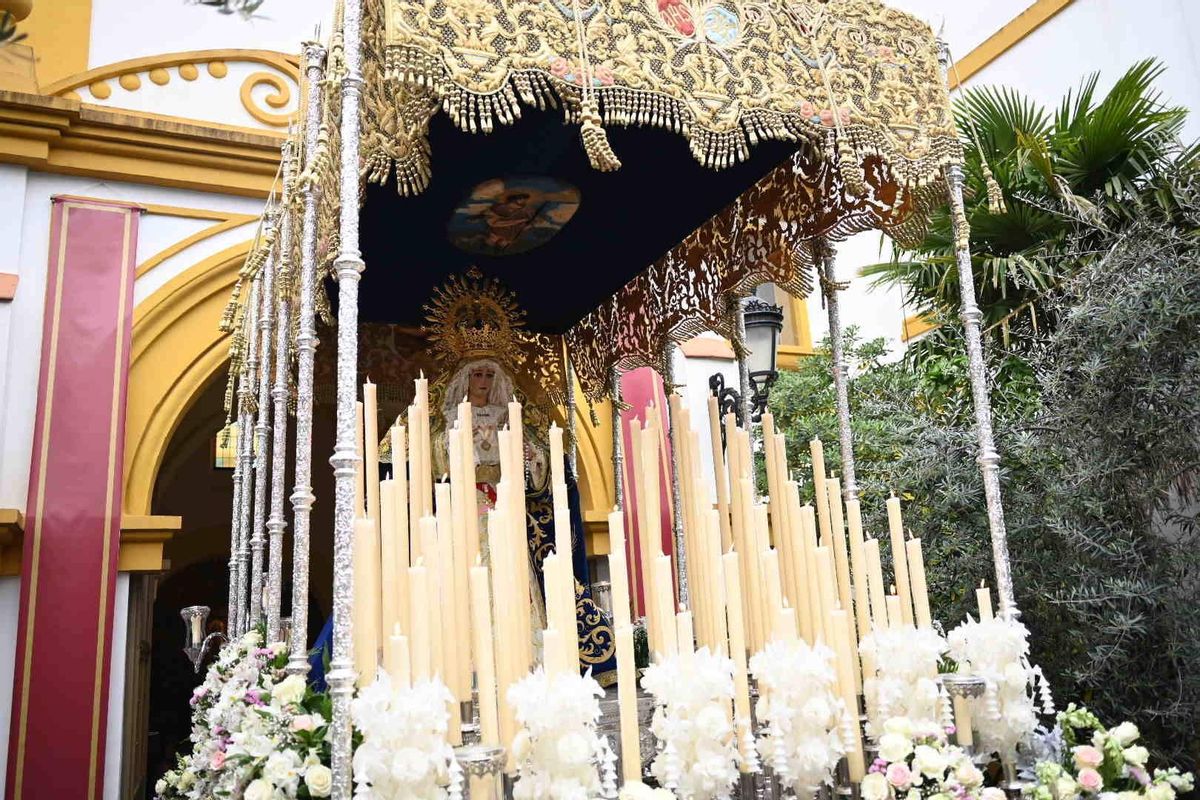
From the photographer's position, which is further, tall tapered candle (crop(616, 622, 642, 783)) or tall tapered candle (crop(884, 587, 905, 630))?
tall tapered candle (crop(884, 587, 905, 630))

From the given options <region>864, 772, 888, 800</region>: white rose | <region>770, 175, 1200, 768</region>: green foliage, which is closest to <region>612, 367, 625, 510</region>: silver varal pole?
<region>770, 175, 1200, 768</region>: green foliage

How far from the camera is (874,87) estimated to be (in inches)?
124

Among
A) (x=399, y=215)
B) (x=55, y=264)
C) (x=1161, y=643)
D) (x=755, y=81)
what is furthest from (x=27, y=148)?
(x=1161, y=643)

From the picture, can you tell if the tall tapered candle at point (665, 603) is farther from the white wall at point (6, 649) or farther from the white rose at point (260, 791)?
the white wall at point (6, 649)

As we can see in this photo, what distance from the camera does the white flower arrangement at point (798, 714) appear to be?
2414mm

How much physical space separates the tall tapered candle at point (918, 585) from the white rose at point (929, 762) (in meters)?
0.50

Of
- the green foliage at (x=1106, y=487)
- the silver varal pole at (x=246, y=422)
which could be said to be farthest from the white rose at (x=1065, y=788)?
the silver varal pole at (x=246, y=422)

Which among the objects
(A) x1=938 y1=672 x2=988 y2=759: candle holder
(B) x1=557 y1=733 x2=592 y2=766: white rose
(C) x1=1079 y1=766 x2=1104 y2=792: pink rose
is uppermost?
(A) x1=938 y1=672 x2=988 y2=759: candle holder

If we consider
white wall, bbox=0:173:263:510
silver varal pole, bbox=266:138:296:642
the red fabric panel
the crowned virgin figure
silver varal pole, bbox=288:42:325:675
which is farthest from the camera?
the red fabric panel

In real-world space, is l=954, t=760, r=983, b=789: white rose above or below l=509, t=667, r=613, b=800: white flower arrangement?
below

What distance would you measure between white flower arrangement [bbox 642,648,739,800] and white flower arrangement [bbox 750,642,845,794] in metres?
0.18

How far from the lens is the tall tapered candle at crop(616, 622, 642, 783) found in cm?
225

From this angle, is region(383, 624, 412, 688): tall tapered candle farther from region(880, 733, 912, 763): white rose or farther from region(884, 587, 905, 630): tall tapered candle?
region(884, 587, 905, 630): tall tapered candle

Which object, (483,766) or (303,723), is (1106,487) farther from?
(303,723)
